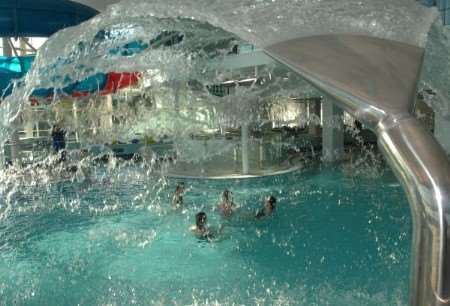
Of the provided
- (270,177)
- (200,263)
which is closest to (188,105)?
(270,177)

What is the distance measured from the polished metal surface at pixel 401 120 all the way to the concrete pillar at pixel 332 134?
14080 mm

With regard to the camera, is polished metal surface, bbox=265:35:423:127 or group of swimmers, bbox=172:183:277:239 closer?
polished metal surface, bbox=265:35:423:127

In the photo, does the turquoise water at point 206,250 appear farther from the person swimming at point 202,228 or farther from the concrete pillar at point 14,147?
the concrete pillar at point 14,147

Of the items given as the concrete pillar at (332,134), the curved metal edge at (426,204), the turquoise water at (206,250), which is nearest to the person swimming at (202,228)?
the turquoise water at (206,250)

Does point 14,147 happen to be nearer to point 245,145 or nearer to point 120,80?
point 120,80

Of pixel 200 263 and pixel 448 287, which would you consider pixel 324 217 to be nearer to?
pixel 200 263

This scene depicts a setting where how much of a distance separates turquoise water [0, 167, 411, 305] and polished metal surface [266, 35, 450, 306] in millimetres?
3581

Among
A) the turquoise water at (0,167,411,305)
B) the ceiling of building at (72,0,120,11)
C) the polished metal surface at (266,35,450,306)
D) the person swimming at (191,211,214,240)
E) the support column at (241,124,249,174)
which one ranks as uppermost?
the ceiling of building at (72,0,120,11)

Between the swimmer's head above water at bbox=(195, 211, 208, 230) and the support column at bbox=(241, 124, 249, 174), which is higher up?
the support column at bbox=(241, 124, 249, 174)

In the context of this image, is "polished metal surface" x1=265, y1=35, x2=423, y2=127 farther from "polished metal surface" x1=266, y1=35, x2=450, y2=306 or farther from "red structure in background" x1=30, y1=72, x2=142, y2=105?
"red structure in background" x1=30, y1=72, x2=142, y2=105

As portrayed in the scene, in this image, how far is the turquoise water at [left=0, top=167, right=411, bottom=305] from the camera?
15.6ft

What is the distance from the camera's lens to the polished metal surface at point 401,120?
3.10 ft

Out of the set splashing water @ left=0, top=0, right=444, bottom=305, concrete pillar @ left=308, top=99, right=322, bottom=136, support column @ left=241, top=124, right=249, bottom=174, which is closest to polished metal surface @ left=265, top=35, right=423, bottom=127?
splashing water @ left=0, top=0, right=444, bottom=305

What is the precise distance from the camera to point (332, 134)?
15641 millimetres
